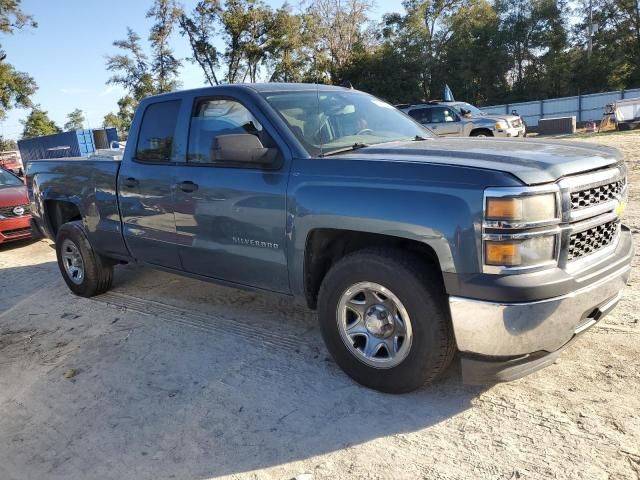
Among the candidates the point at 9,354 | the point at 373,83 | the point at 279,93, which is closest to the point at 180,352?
the point at 9,354

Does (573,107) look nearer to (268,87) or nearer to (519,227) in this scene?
(268,87)

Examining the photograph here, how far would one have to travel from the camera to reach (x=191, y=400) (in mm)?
3412

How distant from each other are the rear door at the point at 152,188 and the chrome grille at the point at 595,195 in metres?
2.83

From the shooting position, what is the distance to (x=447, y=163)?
2896 millimetres

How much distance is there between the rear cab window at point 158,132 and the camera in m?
4.36

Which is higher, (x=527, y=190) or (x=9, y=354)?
(x=527, y=190)

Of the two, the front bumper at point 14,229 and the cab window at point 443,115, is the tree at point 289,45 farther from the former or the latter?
the front bumper at point 14,229

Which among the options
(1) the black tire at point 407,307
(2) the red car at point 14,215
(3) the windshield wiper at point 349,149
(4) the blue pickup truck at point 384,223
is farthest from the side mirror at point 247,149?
(2) the red car at point 14,215

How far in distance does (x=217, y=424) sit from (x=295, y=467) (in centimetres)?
62

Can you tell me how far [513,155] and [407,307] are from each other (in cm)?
103

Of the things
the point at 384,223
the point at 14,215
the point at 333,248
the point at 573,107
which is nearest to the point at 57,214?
the point at 14,215

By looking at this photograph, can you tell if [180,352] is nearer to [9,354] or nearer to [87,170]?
[9,354]

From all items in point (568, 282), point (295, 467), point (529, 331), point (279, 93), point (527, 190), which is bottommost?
point (295, 467)

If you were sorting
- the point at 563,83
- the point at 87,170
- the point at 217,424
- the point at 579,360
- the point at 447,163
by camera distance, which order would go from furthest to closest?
the point at 563,83 → the point at 87,170 → the point at 579,360 → the point at 217,424 → the point at 447,163
